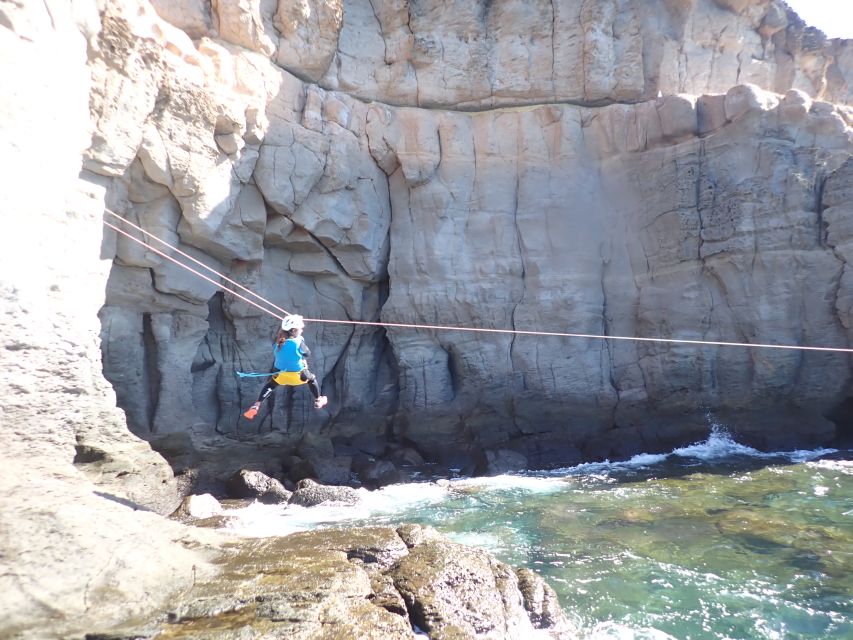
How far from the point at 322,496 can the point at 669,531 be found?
18.5 ft

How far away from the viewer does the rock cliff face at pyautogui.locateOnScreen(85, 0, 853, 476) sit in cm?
1216

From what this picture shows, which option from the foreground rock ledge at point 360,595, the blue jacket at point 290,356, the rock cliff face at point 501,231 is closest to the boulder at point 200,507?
the rock cliff face at point 501,231

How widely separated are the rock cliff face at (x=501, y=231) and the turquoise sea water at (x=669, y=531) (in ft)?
7.07

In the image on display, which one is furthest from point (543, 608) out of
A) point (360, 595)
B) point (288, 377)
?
point (288, 377)

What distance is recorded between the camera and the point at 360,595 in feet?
16.2

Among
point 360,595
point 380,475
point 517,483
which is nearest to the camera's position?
point 360,595

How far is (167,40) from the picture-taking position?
10.3 m

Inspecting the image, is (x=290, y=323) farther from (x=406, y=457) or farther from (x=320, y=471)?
(x=406, y=457)

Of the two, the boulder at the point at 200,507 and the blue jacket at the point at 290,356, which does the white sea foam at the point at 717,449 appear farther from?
the boulder at the point at 200,507

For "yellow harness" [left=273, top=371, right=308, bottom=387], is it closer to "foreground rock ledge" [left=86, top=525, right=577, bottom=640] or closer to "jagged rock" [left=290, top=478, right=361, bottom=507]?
"foreground rock ledge" [left=86, top=525, right=577, bottom=640]

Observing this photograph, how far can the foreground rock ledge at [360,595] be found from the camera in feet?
14.5

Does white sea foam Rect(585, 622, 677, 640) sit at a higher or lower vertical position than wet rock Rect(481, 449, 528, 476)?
lower

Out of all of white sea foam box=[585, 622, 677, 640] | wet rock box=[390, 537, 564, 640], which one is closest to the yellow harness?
wet rock box=[390, 537, 564, 640]

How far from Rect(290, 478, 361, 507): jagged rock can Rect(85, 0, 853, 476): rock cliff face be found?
9.04 feet
